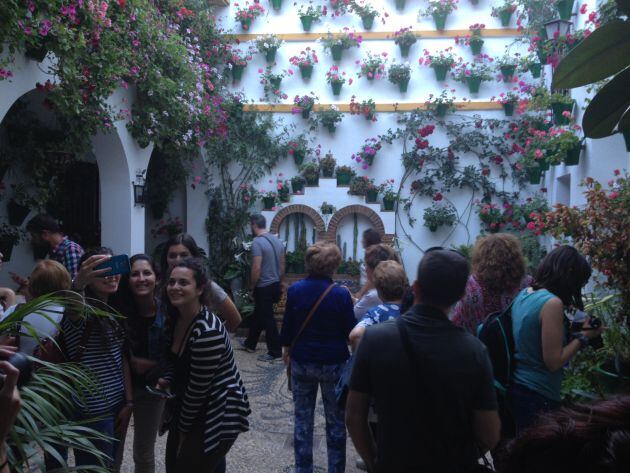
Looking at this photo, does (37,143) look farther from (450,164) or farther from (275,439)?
(450,164)

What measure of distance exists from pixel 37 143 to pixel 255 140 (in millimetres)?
4212

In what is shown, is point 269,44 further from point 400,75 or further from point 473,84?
point 473,84

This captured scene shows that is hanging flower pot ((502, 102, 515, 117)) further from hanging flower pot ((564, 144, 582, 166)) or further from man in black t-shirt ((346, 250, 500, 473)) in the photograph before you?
man in black t-shirt ((346, 250, 500, 473))

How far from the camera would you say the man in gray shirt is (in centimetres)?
764

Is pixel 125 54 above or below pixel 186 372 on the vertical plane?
above

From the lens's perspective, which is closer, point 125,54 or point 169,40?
point 125,54

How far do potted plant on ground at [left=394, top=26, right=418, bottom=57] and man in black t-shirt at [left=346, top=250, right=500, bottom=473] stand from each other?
28.3 feet

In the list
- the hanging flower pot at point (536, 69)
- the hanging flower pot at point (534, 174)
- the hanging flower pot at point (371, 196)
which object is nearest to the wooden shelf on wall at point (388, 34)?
the hanging flower pot at point (536, 69)

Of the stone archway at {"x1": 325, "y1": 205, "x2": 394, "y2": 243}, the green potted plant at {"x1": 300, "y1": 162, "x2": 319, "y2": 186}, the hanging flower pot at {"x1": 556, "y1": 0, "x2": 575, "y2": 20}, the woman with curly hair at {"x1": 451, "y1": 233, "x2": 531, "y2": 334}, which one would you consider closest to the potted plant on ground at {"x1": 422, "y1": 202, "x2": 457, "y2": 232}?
the stone archway at {"x1": 325, "y1": 205, "x2": 394, "y2": 243}

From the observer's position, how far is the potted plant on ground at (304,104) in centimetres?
1016

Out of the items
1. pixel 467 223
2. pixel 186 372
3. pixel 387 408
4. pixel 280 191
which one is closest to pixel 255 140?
pixel 280 191

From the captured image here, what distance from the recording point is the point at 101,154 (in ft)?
23.6

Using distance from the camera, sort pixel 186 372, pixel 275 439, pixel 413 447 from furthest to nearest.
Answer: pixel 275 439
pixel 186 372
pixel 413 447

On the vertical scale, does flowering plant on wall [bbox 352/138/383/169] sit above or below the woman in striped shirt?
above
